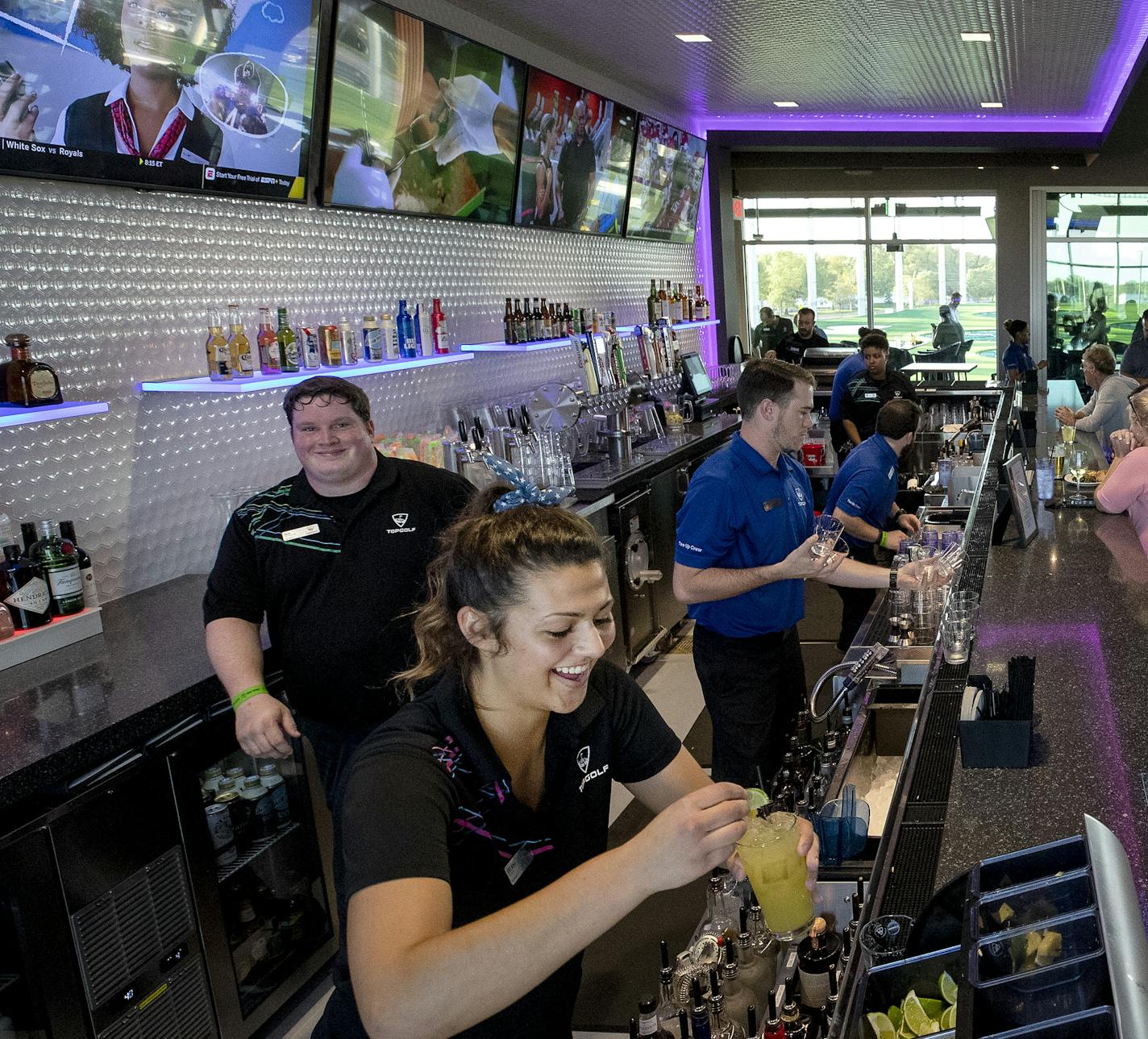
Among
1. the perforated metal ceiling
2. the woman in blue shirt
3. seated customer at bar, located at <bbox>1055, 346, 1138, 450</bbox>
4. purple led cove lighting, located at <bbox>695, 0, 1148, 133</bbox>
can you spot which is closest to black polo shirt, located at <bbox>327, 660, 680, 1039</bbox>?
the perforated metal ceiling

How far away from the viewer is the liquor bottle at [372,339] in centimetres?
480

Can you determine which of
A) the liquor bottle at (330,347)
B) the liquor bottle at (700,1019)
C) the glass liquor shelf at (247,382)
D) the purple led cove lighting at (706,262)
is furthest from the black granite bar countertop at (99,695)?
the purple led cove lighting at (706,262)

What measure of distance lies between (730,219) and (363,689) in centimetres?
936

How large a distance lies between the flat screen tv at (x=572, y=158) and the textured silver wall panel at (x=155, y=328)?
1.35 m

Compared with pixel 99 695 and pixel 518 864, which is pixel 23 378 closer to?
pixel 99 695

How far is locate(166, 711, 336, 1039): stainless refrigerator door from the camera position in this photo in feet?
9.61

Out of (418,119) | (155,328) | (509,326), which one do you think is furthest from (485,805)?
(509,326)

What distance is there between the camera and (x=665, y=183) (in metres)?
9.17

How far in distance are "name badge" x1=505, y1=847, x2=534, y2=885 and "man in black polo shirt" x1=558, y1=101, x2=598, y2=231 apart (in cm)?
595

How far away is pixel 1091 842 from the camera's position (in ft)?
3.87

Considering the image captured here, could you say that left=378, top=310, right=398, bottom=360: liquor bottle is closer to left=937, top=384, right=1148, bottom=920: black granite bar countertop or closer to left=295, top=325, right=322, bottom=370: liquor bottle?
left=295, top=325, right=322, bottom=370: liquor bottle

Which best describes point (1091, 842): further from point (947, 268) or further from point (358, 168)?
point (947, 268)

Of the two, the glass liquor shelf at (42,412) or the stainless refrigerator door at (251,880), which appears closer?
the stainless refrigerator door at (251,880)

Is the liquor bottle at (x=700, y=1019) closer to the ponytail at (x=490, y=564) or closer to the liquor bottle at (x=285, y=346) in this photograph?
the ponytail at (x=490, y=564)
